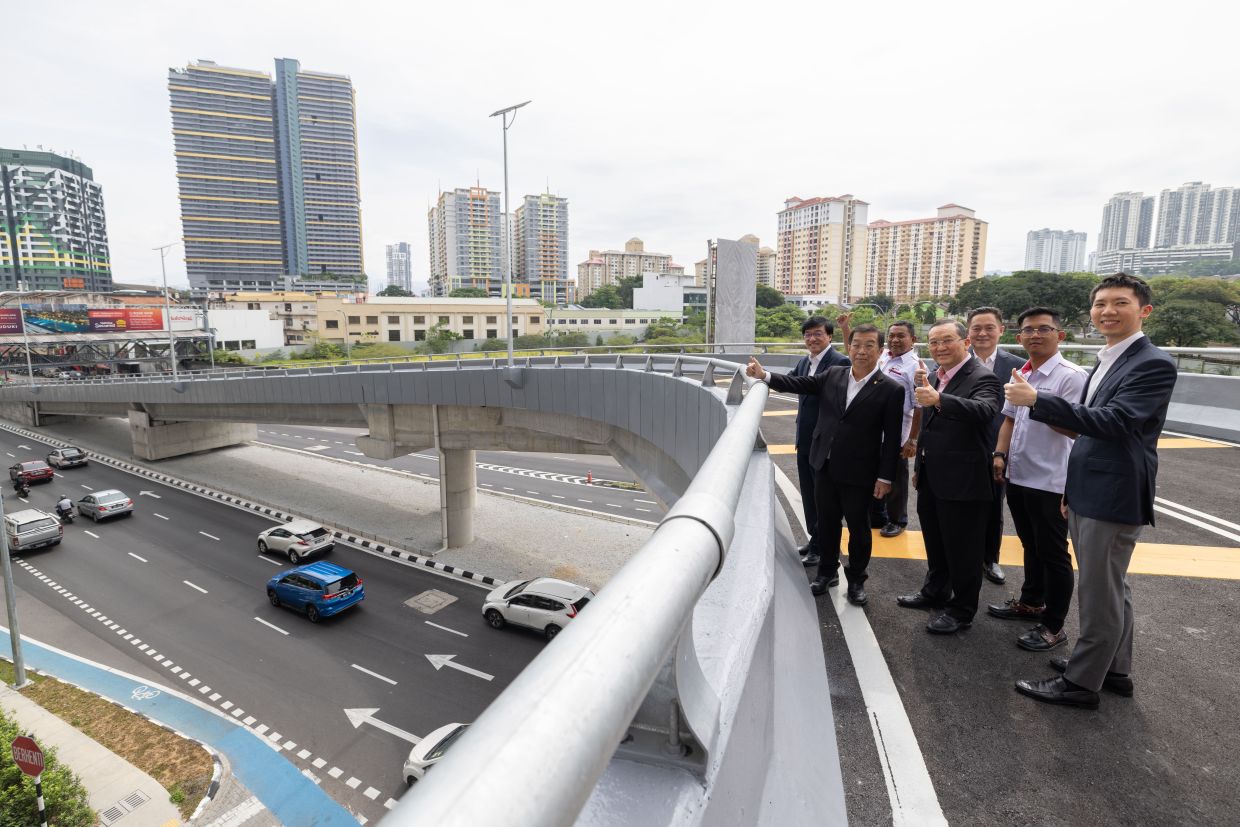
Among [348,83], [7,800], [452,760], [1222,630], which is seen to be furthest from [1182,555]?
[348,83]

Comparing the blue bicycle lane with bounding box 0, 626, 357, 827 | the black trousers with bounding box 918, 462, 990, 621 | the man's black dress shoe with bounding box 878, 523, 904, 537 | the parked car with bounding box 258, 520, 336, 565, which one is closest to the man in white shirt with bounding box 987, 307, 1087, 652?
the black trousers with bounding box 918, 462, 990, 621

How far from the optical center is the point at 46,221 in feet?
349

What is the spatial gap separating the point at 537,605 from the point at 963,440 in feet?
41.2

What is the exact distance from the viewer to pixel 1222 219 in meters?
122

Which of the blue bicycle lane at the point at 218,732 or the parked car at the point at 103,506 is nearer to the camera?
the blue bicycle lane at the point at 218,732

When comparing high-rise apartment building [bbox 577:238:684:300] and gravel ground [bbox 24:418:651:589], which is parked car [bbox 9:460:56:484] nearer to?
gravel ground [bbox 24:418:651:589]

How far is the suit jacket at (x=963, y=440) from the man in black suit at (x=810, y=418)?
775 mm

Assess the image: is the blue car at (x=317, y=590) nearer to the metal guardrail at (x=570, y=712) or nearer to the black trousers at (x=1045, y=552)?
the black trousers at (x=1045, y=552)

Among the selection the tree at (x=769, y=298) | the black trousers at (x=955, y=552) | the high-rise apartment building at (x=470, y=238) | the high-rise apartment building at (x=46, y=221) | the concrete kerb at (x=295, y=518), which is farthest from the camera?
the high-rise apartment building at (x=470, y=238)

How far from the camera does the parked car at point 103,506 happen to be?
22.9 meters

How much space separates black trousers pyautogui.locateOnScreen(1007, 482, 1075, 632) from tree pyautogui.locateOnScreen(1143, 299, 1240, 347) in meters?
28.7

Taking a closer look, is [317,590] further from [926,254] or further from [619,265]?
[619,265]

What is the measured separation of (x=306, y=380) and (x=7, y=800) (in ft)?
47.2

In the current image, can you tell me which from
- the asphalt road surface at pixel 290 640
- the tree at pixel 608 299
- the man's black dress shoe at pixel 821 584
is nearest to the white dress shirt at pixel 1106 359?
the man's black dress shoe at pixel 821 584
